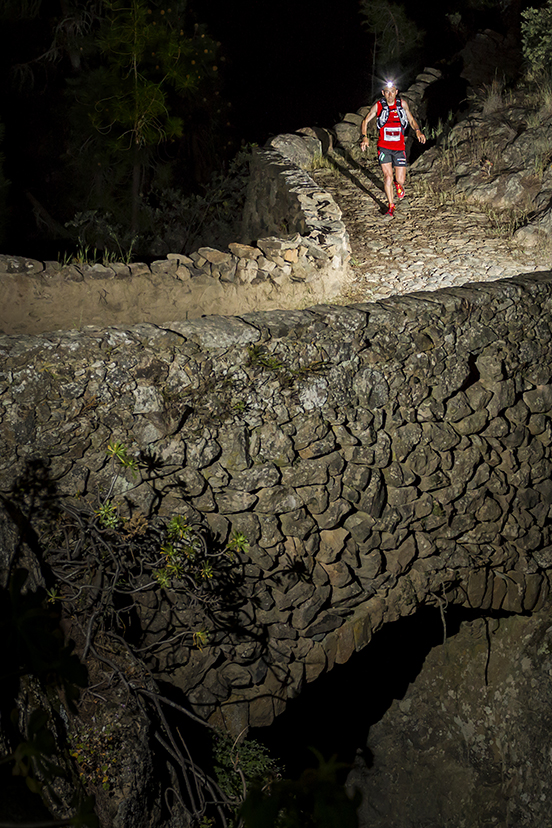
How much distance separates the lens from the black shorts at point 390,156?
22.9ft

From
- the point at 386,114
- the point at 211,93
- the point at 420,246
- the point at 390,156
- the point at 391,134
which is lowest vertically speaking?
the point at 420,246

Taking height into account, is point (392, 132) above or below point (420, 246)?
above

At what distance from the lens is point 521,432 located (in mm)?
4566

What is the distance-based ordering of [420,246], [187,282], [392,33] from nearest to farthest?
[187,282] < [420,246] < [392,33]

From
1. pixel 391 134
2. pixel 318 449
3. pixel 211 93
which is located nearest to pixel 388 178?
pixel 391 134

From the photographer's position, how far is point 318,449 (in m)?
3.86

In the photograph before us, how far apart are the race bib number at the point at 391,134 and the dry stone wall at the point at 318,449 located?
3068 millimetres

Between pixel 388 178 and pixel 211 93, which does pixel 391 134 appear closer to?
pixel 388 178

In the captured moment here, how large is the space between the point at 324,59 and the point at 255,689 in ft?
60.2

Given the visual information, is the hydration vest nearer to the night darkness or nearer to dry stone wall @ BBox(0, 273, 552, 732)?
dry stone wall @ BBox(0, 273, 552, 732)

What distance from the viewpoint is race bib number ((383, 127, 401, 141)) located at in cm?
678

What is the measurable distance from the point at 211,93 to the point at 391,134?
9587 millimetres

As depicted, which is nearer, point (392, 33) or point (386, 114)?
point (386, 114)

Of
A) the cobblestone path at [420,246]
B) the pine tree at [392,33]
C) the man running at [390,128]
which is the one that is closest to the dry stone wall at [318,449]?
the cobblestone path at [420,246]
